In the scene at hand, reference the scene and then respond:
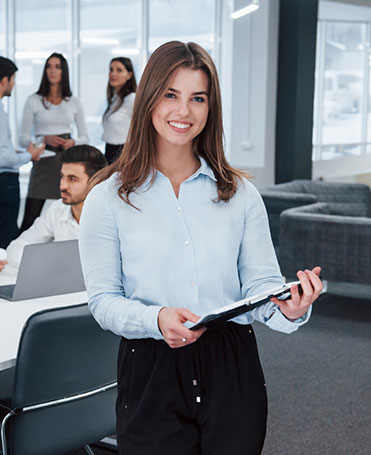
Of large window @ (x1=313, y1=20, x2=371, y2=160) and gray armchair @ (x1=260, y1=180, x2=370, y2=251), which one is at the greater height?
large window @ (x1=313, y1=20, x2=371, y2=160)

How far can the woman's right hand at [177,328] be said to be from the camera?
4.78 ft

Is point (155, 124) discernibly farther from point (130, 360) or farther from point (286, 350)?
point (286, 350)

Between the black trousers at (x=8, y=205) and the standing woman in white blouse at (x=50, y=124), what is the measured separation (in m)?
0.45

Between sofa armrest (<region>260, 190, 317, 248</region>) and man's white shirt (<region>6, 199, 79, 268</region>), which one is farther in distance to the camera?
sofa armrest (<region>260, 190, 317, 248</region>)

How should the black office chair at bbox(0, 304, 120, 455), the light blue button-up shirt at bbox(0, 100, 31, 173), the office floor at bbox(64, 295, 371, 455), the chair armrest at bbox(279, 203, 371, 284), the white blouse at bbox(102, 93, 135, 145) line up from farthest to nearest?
the white blouse at bbox(102, 93, 135, 145), the chair armrest at bbox(279, 203, 371, 284), the light blue button-up shirt at bbox(0, 100, 31, 173), the office floor at bbox(64, 295, 371, 455), the black office chair at bbox(0, 304, 120, 455)

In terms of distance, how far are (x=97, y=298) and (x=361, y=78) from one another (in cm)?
1061

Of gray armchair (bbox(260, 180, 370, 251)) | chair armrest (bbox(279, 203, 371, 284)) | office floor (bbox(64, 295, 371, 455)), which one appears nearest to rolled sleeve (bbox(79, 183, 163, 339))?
office floor (bbox(64, 295, 371, 455))

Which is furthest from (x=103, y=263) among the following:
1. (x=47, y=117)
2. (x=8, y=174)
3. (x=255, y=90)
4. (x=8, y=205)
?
(x=255, y=90)

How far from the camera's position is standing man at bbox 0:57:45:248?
505 cm

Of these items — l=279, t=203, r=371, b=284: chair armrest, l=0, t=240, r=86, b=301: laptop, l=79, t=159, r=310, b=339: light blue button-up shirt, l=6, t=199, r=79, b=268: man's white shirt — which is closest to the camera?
l=79, t=159, r=310, b=339: light blue button-up shirt

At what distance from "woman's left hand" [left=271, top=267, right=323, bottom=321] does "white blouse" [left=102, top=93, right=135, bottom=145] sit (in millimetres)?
5107

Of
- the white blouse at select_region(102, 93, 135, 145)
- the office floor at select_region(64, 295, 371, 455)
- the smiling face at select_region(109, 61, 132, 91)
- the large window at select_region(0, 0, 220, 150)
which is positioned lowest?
the office floor at select_region(64, 295, 371, 455)

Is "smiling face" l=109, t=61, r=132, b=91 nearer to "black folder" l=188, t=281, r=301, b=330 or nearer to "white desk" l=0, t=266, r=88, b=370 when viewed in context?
"white desk" l=0, t=266, r=88, b=370

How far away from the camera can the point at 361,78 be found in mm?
11461
